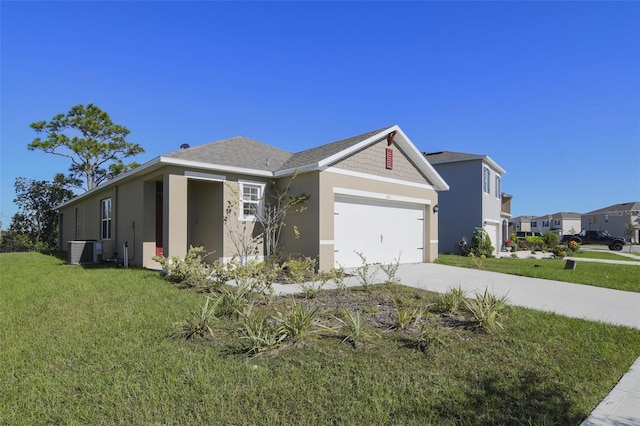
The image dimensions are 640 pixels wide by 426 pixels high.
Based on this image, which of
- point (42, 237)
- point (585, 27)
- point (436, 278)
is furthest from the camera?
point (42, 237)

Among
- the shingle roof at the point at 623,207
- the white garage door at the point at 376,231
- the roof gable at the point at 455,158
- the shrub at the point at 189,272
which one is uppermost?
the roof gable at the point at 455,158

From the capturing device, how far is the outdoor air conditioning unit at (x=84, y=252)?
44.0ft

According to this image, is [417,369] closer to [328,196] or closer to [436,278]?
[436,278]

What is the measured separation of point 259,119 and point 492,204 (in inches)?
637

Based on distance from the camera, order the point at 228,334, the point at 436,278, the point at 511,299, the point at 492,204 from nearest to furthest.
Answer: the point at 228,334 < the point at 511,299 < the point at 436,278 < the point at 492,204

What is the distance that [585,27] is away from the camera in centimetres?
888

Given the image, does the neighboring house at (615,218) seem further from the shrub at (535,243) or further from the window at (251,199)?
the window at (251,199)

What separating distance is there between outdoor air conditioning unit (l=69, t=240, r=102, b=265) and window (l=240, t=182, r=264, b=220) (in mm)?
6897

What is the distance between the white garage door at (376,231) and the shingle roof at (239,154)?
3220 mm

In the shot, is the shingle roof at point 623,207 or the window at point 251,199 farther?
the shingle roof at point 623,207

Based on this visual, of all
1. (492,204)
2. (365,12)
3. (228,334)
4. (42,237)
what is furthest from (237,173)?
(42,237)

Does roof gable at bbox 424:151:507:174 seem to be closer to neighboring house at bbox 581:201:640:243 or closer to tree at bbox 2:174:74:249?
tree at bbox 2:174:74:249

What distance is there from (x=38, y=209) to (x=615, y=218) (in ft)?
244

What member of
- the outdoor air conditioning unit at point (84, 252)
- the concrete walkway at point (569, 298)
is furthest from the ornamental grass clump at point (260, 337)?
the outdoor air conditioning unit at point (84, 252)
